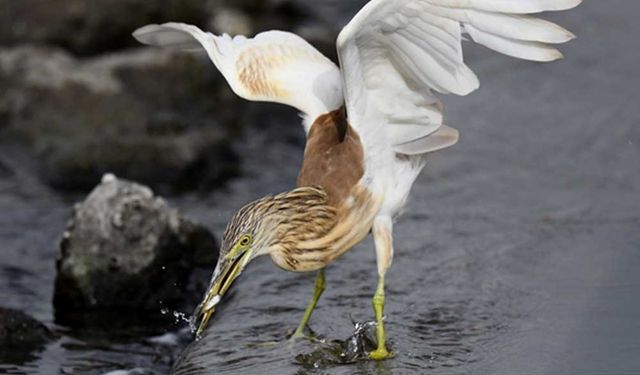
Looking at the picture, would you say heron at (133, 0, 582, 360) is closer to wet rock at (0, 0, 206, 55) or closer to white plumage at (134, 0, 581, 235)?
white plumage at (134, 0, 581, 235)

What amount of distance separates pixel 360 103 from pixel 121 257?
6.49ft

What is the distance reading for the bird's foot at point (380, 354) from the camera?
5.16 meters

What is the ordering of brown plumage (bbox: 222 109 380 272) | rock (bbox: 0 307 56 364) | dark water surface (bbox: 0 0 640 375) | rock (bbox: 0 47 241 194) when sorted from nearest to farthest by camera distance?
brown plumage (bbox: 222 109 380 272) < dark water surface (bbox: 0 0 640 375) < rock (bbox: 0 307 56 364) < rock (bbox: 0 47 241 194)

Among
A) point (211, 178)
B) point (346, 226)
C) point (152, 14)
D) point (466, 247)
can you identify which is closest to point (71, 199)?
point (211, 178)

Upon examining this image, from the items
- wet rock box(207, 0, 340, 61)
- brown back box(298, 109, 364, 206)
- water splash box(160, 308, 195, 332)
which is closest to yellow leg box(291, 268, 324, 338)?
brown back box(298, 109, 364, 206)

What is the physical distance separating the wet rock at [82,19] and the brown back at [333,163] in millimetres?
5091

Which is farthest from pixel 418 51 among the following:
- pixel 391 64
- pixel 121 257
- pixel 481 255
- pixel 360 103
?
pixel 121 257

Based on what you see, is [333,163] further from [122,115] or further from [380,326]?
[122,115]

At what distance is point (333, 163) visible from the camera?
17.9 ft

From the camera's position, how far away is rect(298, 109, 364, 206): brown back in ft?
17.8

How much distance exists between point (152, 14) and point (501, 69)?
9.00 ft

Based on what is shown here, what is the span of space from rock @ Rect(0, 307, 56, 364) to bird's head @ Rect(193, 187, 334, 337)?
4.32 feet

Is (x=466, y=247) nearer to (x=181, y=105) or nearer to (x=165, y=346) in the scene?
(x=165, y=346)

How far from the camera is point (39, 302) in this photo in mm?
7078
